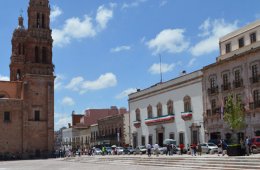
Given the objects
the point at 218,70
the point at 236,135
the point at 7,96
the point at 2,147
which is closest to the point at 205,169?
the point at 236,135

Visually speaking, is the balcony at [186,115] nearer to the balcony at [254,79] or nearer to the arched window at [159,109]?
the arched window at [159,109]

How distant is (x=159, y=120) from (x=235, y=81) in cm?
1427

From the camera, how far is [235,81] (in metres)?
42.7

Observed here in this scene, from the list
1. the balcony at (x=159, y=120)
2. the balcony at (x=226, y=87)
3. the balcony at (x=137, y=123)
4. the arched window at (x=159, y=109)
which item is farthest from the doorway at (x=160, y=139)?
the balcony at (x=226, y=87)

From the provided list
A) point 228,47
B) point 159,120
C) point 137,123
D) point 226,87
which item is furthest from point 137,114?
point 226,87

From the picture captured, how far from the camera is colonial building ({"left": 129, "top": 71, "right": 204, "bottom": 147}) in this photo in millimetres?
47969

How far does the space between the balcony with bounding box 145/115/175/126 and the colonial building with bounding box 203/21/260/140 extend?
6648mm

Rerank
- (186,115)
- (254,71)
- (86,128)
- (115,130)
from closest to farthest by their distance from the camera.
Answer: (254,71) → (186,115) → (115,130) → (86,128)

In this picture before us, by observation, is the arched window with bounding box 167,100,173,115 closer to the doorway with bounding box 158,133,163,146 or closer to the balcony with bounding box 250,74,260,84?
the doorway with bounding box 158,133,163,146

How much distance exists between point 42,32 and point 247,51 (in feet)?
121

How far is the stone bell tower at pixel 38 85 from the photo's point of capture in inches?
2469

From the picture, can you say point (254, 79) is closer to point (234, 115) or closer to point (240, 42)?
point (234, 115)

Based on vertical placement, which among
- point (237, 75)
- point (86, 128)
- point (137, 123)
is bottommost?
point (86, 128)

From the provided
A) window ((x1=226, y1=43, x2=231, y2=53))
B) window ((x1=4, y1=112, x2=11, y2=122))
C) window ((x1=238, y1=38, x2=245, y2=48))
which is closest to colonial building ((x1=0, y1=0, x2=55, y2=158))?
window ((x1=4, y1=112, x2=11, y2=122))
